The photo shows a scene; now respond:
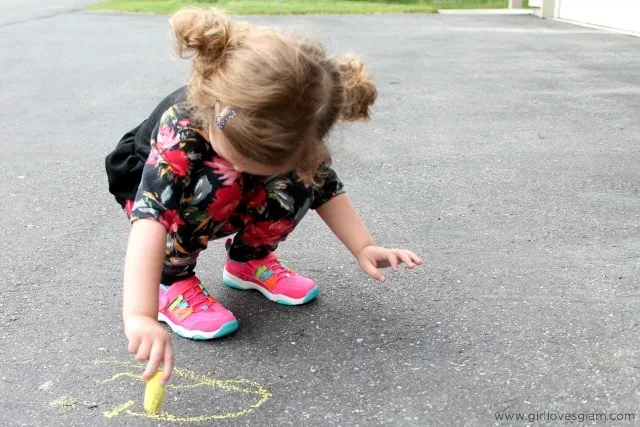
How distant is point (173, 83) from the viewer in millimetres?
5965

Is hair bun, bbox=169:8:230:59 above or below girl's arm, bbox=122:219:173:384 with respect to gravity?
above

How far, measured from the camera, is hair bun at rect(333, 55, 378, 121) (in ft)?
5.62

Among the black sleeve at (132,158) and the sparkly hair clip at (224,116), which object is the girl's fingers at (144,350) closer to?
the sparkly hair clip at (224,116)

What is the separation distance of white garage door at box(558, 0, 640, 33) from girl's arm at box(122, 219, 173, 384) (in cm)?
856

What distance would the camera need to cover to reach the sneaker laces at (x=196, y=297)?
1.97m

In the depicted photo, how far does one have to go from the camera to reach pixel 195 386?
1700 mm

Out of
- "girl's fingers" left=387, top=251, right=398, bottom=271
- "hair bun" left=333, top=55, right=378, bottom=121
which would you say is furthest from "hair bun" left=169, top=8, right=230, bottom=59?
"girl's fingers" left=387, top=251, right=398, bottom=271

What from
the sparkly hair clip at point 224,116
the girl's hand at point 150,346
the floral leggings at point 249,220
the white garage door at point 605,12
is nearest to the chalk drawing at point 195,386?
the girl's hand at point 150,346

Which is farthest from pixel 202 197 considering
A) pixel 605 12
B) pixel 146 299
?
pixel 605 12

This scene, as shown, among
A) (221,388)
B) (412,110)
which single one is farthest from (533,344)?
(412,110)

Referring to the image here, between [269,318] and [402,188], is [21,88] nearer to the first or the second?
[402,188]

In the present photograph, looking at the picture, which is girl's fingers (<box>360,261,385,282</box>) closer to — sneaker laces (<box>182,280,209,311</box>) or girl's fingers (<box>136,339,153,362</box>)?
sneaker laces (<box>182,280,209,311</box>)

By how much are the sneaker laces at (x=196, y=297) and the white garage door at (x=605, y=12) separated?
27.1 ft

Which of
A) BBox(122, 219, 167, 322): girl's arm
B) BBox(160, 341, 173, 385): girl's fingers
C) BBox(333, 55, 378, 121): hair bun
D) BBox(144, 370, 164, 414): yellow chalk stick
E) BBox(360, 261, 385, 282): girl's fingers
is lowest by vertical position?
BBox(144, 370, 164, 414): yellow chalk stick
